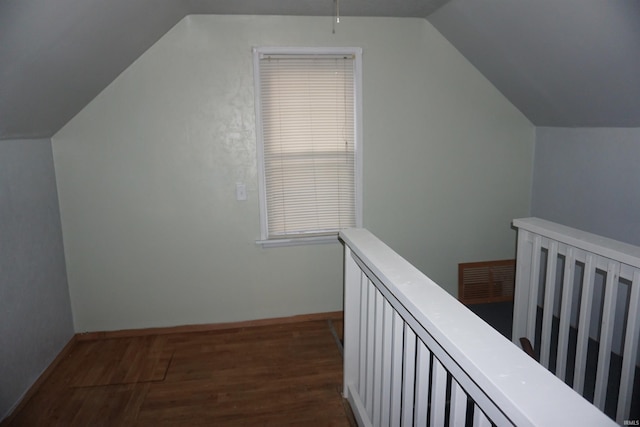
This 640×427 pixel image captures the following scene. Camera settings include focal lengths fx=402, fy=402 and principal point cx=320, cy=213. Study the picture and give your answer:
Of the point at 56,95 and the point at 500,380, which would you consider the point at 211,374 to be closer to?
the point at 56,95

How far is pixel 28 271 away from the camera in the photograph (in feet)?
7.77

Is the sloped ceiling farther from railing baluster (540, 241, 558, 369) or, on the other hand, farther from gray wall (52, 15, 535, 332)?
railing baluster (540, 241, 558, 369)

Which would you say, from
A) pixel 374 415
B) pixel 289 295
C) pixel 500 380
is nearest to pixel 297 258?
pixel 289 295

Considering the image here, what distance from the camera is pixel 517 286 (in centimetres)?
219

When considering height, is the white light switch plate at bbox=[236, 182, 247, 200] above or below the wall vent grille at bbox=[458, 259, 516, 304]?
above

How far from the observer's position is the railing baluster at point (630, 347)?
1506 millimetres

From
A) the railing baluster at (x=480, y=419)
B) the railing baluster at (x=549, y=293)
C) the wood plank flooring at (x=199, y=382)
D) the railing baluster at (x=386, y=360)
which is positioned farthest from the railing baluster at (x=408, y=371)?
the railing baluster at (x=549, y=293)

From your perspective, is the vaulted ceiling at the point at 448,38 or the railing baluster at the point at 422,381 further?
the vaulted ceiling at the point at 448,38

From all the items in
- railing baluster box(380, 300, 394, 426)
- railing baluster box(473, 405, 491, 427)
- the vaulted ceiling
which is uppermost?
the vaulted ceiling

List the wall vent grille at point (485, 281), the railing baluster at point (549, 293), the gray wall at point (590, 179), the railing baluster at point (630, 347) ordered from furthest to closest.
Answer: the wall vent grille at point (485, 281) < the gray wall at point (590, 179) < the railing baluster at point (549, 293) < the railing baluster at point (630, 347)

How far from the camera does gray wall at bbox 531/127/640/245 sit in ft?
8.13

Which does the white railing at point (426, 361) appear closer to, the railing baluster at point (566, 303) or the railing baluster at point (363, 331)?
the railing baluster at point (363, 331)

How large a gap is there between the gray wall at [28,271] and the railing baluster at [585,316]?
2809 millimetres

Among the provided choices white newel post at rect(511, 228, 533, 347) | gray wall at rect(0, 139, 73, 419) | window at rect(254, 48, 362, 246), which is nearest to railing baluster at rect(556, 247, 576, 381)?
white newel post at rect(511, 228, 533, 347)
